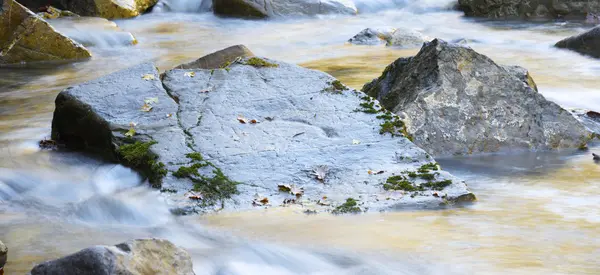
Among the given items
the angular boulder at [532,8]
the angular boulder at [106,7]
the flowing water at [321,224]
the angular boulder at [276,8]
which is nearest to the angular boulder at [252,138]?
the flowing water at [321,224]

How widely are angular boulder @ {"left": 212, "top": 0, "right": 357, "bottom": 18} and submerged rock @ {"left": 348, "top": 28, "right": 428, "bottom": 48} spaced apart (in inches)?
135

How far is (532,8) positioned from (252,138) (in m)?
13.0

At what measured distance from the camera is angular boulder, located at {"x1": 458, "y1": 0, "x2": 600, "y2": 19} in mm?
17188

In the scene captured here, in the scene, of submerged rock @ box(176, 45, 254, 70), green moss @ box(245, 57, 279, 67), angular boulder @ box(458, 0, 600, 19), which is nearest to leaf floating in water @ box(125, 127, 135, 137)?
green moss @ box(245, 57, 279, 67)

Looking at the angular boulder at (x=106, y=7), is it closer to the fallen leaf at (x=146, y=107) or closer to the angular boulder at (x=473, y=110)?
the fallen leaf at (x=146, y=107)

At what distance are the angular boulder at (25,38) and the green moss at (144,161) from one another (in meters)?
6.71

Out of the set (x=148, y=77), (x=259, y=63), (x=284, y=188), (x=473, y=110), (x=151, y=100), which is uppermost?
(x=259, y=63)

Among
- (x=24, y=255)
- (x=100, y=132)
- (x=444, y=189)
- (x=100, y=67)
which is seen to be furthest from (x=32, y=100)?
(x=444, y=189)

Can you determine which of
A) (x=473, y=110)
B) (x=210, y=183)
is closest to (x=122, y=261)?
(x=210, y=183)

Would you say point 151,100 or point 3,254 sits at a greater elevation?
point 151,100

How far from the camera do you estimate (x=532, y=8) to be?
1739 cm

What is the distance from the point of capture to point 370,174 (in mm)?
5590

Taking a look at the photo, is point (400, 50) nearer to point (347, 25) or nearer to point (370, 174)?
point (347, 25)

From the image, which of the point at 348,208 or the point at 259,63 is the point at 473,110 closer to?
the point at 259,63
